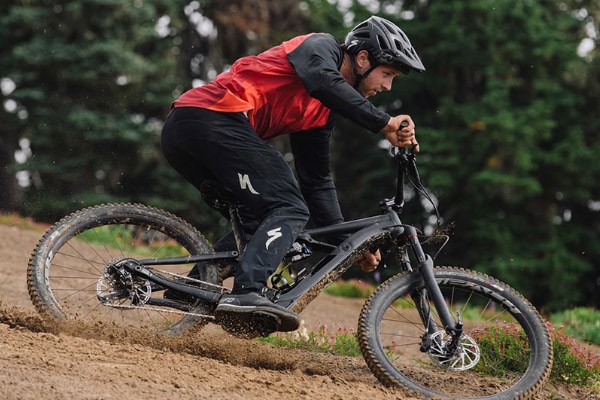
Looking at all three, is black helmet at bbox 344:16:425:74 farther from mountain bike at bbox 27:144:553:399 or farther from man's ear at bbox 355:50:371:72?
mountain bike at bbox 27:144:553:399

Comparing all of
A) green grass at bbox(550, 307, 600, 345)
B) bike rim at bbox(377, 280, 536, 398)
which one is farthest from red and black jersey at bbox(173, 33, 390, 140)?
green grass at bbox(550, 307, 600, 345)

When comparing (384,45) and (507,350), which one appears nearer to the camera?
(384,45)

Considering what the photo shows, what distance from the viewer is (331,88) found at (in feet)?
14.7

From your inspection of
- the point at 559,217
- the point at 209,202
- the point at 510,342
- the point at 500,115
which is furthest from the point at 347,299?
the point at 559,217

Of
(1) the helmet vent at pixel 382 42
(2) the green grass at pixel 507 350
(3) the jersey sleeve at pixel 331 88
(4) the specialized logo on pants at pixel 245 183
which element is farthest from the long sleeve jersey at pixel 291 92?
(2) the green grass at pixel 507 350

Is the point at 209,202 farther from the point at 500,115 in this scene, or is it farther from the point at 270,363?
the point at 500,115

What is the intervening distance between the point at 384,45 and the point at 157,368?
2143 millimetres

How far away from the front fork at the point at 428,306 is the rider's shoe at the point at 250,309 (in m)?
0.75

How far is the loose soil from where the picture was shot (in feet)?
12.4

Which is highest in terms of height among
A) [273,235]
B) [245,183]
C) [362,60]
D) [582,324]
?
[362,60]

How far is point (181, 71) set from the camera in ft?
90.0

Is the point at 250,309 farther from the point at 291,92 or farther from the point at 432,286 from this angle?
the point at 291,92

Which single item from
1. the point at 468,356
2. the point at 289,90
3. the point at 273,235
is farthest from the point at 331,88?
the point at 468,356

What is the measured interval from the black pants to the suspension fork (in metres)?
0.69
